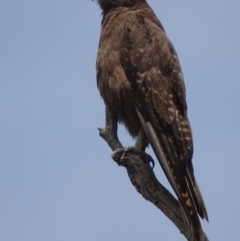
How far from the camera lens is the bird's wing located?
29.0 ft

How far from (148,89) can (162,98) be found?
192 mm

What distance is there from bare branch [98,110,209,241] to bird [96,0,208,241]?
0.46 ft

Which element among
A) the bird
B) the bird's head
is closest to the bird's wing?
the bird

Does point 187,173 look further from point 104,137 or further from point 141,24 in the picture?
point 141,24

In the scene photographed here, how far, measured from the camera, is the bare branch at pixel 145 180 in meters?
8.69

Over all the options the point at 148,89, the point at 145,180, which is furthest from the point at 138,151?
the point at 148,89

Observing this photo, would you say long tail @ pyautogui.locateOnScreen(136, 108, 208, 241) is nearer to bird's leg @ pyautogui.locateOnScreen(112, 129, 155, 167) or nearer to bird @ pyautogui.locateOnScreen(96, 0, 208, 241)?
bird @ pyautogui.locateOnScreen(96, 0, 208, 241)

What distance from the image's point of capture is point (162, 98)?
952 centimetres

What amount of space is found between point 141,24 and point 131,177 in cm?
203

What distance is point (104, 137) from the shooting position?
9086 mm

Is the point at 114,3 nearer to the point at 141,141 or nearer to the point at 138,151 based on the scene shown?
the point at 141,141

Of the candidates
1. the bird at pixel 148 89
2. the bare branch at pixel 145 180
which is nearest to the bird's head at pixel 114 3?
the bird at pixel 148 89

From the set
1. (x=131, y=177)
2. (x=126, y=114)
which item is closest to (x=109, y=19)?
(x=126, y=114)

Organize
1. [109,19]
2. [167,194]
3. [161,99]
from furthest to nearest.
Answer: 1. [109,19]
2. [161,99]
3. [167,194]
